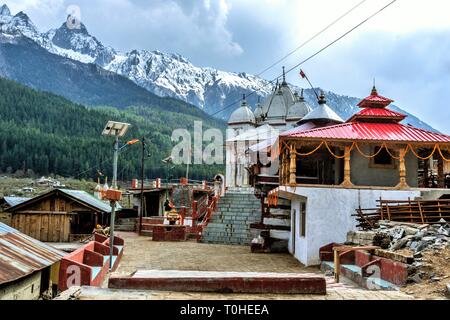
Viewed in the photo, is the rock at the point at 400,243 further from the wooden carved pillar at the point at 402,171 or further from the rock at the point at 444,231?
the wooden carved pillar at the point at 402,171

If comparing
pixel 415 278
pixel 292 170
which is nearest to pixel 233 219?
pixel 292 170

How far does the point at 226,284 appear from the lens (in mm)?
8336

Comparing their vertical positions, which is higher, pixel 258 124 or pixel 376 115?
pixel 258 124

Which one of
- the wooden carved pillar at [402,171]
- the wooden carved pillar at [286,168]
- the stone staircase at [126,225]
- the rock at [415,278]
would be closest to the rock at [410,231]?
the rock at [415,278]

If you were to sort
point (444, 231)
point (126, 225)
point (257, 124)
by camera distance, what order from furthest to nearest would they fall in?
point (257, 124)
point (126, 225)
point (444, 231)

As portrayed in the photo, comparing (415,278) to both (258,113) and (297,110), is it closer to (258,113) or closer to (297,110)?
(297,110)

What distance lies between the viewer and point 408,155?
67.0 feet

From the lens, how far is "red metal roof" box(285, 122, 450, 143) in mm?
18844

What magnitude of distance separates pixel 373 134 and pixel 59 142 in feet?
335

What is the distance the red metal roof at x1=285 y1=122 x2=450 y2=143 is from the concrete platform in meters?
10.7

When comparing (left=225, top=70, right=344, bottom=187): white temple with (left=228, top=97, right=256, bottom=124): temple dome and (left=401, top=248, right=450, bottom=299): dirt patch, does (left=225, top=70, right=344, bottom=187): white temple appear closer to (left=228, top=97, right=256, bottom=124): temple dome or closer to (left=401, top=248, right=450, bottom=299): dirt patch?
(left=228, top=97, right=256, bottom=124): temple dome

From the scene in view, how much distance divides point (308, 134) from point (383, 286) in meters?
9.17
